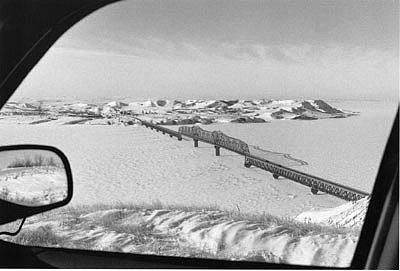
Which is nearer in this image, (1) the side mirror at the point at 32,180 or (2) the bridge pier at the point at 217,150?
(1) the side mirror at the point at 32,180

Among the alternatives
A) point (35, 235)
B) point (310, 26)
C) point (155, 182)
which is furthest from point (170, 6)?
point (35, 235)

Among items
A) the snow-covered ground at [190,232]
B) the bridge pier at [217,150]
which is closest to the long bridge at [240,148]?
the bridge pier at [217,150]

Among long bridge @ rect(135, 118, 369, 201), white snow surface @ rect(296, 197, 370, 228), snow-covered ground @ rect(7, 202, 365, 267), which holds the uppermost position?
long bridge @ rect(135, 118, 369, 201)

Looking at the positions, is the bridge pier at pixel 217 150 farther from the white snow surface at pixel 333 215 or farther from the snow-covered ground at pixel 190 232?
the white snow surface at pixel 333 215

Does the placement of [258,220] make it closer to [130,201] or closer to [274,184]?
[274,184]

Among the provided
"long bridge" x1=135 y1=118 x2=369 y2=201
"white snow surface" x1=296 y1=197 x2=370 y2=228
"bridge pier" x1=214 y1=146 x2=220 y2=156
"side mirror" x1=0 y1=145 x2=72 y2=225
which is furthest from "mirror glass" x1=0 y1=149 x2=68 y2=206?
"bridge pier" x1=214 y1=146 x2=220 y2=156

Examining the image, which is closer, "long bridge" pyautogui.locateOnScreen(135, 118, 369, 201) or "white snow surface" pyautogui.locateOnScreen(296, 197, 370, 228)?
"white snow surface" pyautogui.locateOnScreen(296, 197, 370, 228)

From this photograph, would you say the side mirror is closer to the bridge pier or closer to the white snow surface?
the white snow surface

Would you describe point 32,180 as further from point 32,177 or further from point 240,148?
point 240,148
